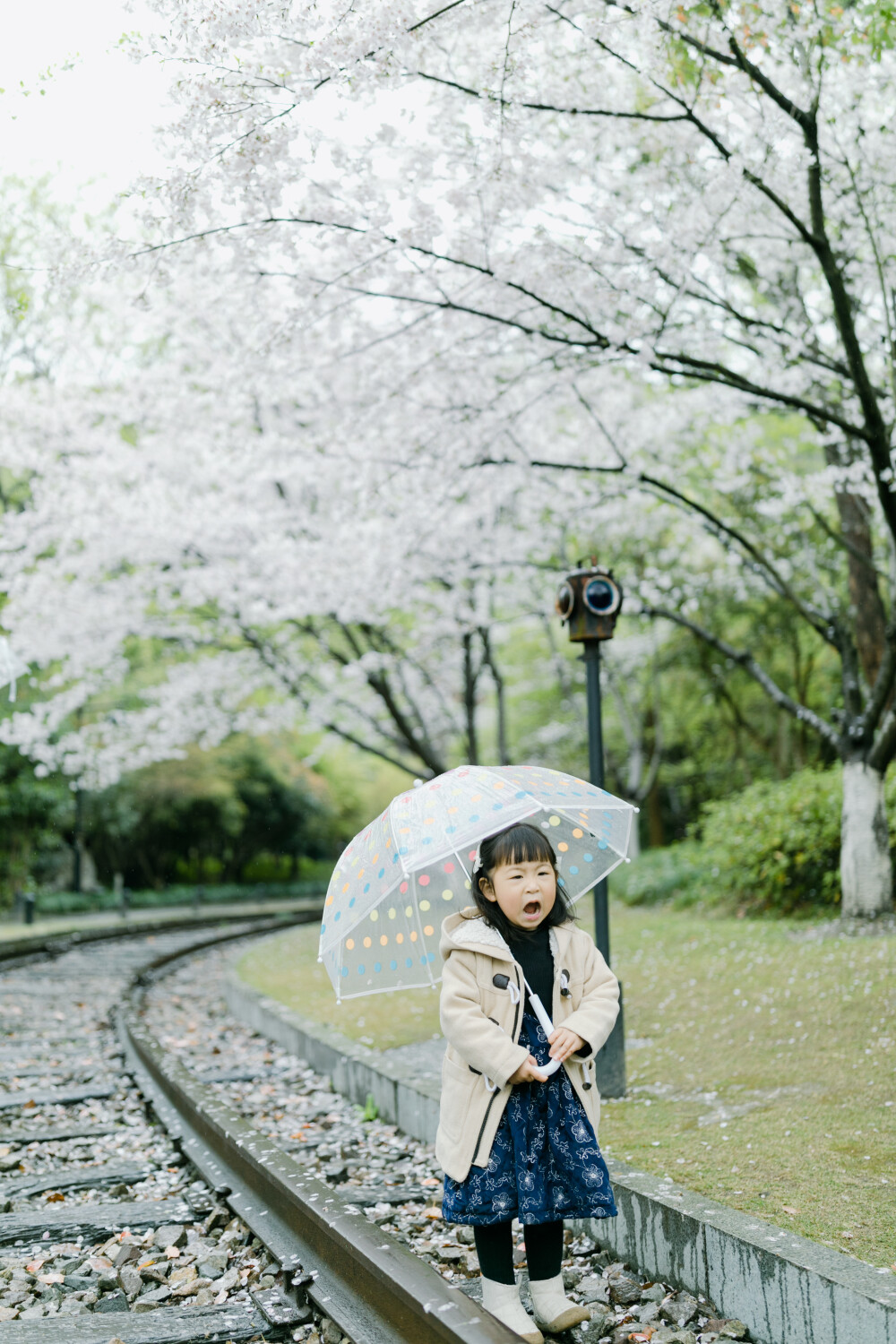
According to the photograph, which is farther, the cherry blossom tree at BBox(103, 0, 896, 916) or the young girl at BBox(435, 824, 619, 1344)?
the cherry blossom tree at BBox(103, 0, 896, 916)

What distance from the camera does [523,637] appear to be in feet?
71.8

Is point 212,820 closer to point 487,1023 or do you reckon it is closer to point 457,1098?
point 457,1098

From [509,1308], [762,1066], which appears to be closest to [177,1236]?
[509,1308]

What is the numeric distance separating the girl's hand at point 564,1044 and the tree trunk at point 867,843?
21.3 feet

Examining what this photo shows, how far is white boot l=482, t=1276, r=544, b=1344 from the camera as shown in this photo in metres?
2.82

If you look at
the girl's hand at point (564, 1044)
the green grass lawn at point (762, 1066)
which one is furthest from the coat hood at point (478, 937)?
the green grass lawn at point (762, 1066)

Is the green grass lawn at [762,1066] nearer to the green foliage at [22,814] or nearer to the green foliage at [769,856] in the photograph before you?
the green foliage at [769,856]

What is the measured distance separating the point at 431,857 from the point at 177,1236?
2.13 meters

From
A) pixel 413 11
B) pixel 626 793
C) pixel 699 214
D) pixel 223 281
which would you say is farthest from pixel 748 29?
pixel 626 793

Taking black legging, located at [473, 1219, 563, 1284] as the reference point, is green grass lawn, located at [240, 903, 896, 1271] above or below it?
below

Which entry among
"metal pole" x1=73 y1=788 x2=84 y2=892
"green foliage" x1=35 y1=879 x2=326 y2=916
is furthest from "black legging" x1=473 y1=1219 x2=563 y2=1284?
"metal pole" x1=73 y1=788 x2=84 y2=892

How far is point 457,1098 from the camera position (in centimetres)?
282

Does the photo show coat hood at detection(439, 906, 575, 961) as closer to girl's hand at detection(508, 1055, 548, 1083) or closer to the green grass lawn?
girl's hand at detection(508, 1055, 548, 1083)

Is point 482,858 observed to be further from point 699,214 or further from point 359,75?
point 699,214
